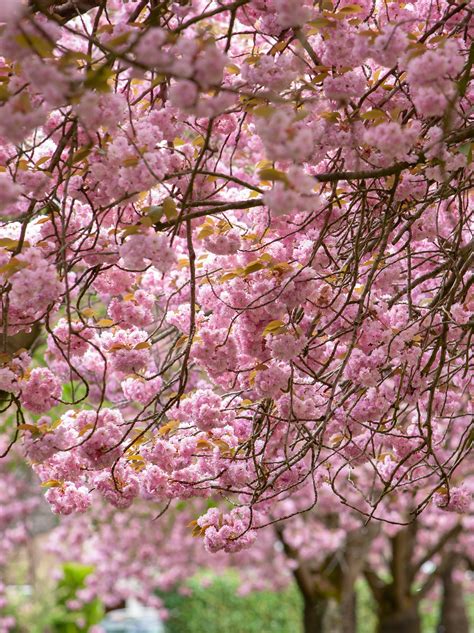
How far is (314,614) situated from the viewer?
1096 centimetres

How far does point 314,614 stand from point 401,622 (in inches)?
42.3

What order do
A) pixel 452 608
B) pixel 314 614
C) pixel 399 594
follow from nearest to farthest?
pixel 399 594 < pixel 314 614 < pixel 452 608

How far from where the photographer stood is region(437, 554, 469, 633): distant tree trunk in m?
12.3

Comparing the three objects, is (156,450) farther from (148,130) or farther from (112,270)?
(148,130)

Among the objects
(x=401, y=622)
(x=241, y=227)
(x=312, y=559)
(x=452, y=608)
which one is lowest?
(x=241, y=227)

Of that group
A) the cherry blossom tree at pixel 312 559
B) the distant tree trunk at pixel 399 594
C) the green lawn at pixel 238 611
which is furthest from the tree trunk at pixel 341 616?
the green lawn at pixel 238 611

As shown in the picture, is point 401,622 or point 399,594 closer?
point 401,622

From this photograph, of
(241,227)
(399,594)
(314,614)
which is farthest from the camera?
(314,614)

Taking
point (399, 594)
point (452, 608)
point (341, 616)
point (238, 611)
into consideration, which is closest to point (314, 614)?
point (341, 616)

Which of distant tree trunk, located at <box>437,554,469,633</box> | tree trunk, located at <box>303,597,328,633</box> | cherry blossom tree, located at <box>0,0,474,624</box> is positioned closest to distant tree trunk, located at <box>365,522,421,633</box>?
tree trunk, located at <box>303,597,328,633</box>

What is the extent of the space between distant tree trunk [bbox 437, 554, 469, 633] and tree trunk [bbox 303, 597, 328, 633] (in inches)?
85.0

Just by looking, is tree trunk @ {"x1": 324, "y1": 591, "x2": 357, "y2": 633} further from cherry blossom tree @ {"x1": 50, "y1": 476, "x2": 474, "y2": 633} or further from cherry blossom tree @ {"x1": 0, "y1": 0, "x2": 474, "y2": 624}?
cherry blossom tree @ {"x1": 0, "y1": 0, "x2": 474, "y2": 624}

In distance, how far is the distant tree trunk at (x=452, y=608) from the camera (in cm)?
1234

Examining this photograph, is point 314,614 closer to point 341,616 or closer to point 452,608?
point 341,616
